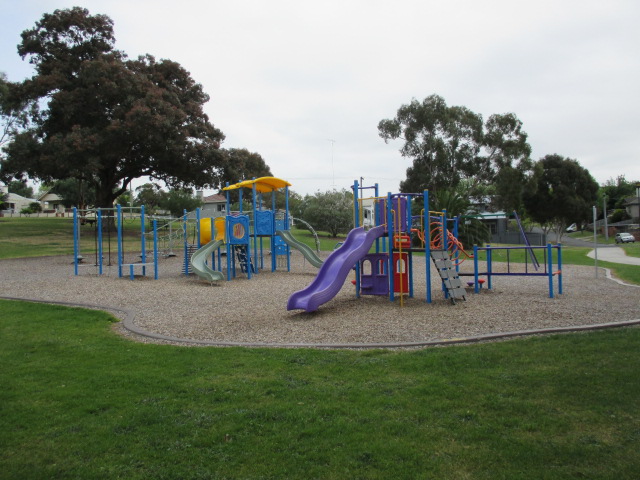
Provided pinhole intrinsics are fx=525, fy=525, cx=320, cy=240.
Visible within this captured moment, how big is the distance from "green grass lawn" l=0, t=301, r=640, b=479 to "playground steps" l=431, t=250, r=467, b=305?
392 cm

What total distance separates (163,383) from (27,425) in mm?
1429

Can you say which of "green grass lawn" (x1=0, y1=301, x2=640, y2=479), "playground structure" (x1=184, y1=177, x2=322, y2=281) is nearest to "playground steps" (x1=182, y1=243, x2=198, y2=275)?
"playground structure" (x1=184, y1=177, x2=322, y2=281)

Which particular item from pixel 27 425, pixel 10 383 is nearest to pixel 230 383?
pixel 27 425

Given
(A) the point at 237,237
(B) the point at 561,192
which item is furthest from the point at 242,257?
(B) the point at 561,192

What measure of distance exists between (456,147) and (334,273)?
133ft

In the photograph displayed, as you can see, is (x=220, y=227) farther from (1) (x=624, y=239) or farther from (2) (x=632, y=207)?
(2) (x=632, y=207)

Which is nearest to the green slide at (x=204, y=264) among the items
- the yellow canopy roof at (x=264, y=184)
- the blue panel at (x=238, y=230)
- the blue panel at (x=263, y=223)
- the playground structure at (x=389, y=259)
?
the blue panel at (x=238, y=230)

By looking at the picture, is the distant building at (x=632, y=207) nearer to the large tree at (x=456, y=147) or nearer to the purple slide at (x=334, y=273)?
the large tree at (x=456, y=147)

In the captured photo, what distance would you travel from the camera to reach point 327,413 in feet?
15.8

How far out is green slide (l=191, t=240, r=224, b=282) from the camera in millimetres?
17172

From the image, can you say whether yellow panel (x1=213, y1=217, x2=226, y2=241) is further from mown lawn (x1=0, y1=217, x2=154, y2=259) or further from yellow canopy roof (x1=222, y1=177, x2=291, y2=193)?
mown lawn (x1=0, y1=217, x2=154, y2=259)

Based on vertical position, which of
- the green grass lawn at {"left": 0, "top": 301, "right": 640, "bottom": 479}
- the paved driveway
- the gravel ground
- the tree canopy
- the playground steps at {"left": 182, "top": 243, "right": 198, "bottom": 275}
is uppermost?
the tree canopy

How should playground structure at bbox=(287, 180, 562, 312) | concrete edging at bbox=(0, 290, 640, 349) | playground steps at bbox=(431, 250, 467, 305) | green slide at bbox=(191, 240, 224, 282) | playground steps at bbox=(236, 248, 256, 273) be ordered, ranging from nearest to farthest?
concrete edging at bbox=(0, 290, 640, 349), playground structure at bbox=(287, 180, 562, 312), playground steps at bbox=(431, 250, 467, 305), green slide at bbox=(191, 240, 224, 282), playground steps at bbox=(236, 248, 256, 273)

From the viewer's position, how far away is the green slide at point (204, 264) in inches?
676
